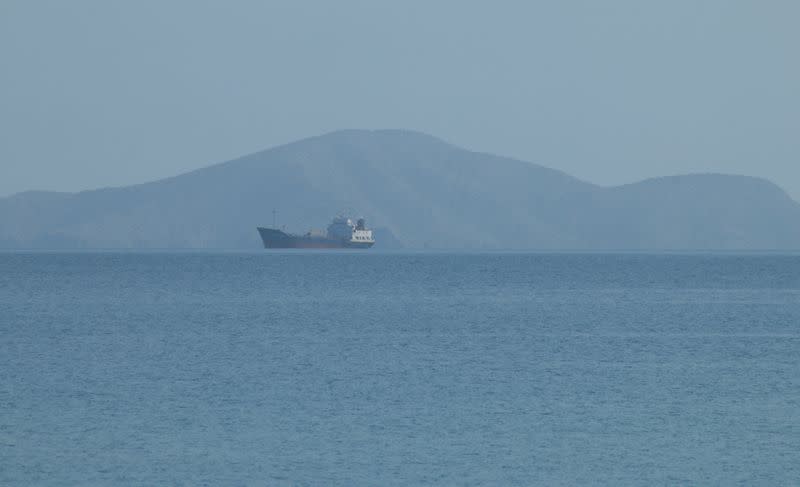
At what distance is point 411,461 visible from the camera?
23.1 metres

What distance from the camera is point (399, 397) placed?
3108 centimetres

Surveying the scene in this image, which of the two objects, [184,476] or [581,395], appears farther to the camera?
[581,395]

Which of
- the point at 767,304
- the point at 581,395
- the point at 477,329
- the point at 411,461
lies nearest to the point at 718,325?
the point at 477,329

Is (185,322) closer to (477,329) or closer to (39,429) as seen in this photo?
(477,329)

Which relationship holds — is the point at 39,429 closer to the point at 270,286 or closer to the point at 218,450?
the point at 218,450

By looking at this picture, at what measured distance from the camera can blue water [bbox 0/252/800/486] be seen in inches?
891

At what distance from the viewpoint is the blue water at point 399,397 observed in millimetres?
22641

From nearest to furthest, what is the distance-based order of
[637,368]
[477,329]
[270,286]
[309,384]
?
[309,384], [637,368], [477,329], [270,286]

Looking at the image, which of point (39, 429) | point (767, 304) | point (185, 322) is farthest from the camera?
point (767, 304)

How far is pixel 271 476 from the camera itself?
71.6ft

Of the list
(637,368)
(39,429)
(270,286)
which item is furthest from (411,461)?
(270,286)

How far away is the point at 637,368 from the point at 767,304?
40.1 m

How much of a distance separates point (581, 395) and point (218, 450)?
430 inches

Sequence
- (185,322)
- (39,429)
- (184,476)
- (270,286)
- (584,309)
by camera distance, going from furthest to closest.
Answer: (270,286) → (584,309) → (185,322) → (39,429) → (184,476)
